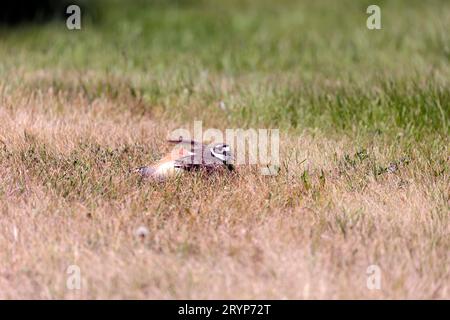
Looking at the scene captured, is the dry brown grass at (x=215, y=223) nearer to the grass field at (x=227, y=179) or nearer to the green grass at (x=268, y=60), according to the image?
the grass field at (x=227, y=179)

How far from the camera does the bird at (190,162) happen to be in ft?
15.2

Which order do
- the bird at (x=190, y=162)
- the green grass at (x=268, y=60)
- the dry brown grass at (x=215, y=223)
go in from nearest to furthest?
1. the dry brown grass at (x=215, y=223)
2. the bird at (x=190, y=162)
3. the green grass at (x=268, y=60)

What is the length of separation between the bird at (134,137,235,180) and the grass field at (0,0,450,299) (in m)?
0.09

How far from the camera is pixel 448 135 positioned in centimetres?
557

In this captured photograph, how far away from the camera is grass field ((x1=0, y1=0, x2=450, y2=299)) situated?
3791 millimetres

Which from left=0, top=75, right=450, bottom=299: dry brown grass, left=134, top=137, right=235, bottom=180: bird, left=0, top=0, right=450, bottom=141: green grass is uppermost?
left=0, top=0, right=450, bottom=141: green grass

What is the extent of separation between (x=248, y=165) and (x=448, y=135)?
4.88ft

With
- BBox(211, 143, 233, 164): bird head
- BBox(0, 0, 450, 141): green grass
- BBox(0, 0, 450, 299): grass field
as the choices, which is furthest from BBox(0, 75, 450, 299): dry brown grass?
BBox(0, 0, 450, 141): green grass

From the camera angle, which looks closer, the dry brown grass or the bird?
the dry brown grass

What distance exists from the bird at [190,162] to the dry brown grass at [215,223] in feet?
0.29

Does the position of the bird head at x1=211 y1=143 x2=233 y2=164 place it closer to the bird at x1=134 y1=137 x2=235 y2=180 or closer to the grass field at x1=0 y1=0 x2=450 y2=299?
the bird at x1=134 y1=137 x2=235 y2=180

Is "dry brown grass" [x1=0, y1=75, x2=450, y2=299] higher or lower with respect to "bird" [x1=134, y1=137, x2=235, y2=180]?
lower

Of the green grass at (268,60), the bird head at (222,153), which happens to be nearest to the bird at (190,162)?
the bird head at (222,153)
